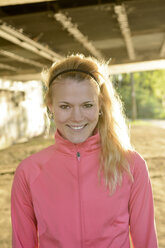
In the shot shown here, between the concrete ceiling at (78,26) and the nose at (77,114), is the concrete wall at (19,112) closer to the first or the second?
the concrete ceiling at (78,26)

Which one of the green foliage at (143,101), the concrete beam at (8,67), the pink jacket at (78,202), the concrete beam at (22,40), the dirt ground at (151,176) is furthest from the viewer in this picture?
the green foliage at (143,101)

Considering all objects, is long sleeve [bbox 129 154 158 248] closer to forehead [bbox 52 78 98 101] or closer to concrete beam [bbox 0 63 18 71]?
forehead [bbox 52 78 98 101]

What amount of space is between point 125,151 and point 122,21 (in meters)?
4.38

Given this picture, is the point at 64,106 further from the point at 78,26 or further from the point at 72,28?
the point at 78,26

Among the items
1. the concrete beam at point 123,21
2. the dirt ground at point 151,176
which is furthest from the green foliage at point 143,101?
the concrete beam at point 123,21

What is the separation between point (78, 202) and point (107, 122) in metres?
0.47

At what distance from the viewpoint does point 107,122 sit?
194 cm

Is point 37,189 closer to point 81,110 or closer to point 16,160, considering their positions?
point 81,110

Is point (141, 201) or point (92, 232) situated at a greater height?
point (141, 201)

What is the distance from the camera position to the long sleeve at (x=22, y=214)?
181 cm

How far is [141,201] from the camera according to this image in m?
1.76

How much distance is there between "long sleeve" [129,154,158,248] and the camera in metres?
1.76

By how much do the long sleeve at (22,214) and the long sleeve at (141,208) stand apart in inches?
20.6

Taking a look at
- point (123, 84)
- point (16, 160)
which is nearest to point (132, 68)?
point (16, 160)
